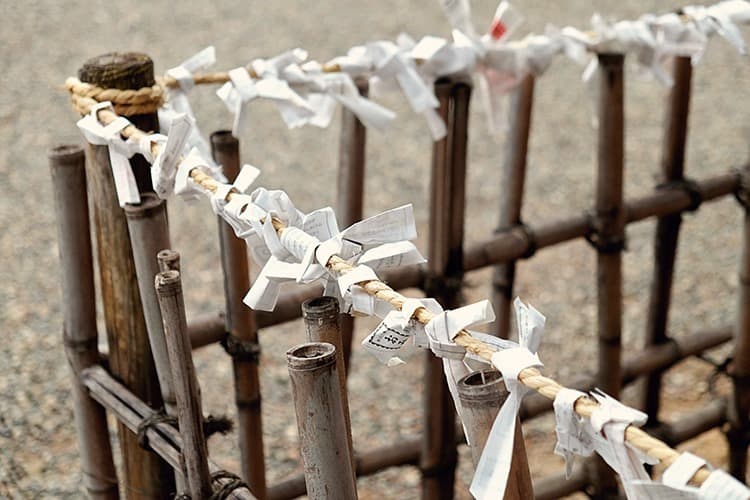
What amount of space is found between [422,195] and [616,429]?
3200 mm

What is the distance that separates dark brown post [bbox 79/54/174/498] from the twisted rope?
0.4 inches

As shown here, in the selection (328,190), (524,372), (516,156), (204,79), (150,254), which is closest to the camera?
(524,372)

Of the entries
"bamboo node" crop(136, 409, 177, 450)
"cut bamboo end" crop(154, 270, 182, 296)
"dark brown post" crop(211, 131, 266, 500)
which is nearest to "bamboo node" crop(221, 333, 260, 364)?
"dark brown post" crop(211, 131, 266, 500)

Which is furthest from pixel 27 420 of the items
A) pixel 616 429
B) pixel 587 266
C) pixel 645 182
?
pixel 645 182

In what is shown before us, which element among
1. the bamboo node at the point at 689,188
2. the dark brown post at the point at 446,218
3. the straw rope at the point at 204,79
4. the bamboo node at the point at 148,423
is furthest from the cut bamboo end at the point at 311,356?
the bamboo node at the point at 689,188

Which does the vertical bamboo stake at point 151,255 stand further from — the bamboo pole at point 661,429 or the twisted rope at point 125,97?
the bamboo pole at point 661,429

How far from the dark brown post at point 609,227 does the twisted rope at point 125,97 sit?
2.67ft

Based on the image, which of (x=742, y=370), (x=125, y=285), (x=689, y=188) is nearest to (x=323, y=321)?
(x=125, y=285)

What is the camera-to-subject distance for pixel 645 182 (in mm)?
3936

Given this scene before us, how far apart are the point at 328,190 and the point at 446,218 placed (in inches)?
91.0

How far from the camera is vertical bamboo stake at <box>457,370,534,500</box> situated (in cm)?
75

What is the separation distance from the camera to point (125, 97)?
1185 mm

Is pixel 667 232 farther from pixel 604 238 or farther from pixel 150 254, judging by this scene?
pixel 150 254

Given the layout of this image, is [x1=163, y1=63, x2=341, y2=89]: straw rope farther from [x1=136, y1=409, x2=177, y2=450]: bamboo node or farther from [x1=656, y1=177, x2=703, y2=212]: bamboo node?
[x1=656, y1=177, x2=703, y2=212]: bamboo node
